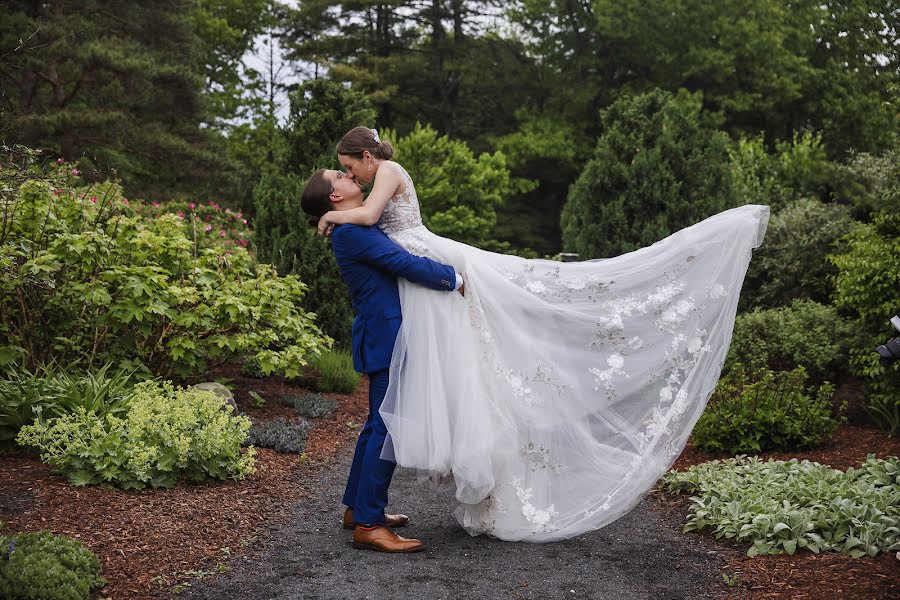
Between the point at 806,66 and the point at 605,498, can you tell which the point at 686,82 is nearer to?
the point at 806,66

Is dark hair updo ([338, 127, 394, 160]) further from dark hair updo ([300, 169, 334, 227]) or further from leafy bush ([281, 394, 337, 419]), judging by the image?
leafy bush ([281, 394, 337, 419])

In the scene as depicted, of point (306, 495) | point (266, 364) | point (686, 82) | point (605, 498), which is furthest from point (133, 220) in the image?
point (686, 82)

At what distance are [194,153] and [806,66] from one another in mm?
21356

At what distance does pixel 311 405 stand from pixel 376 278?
3934mm

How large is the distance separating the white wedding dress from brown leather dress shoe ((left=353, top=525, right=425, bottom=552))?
0.35 metres

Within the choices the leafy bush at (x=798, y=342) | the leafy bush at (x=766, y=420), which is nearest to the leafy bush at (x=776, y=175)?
the leafy bush at (x=798, y=342)

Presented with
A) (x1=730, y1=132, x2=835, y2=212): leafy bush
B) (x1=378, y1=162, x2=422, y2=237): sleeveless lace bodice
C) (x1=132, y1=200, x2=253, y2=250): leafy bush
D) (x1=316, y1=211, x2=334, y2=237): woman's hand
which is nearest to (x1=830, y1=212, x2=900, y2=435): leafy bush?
(x1=378, y1=162, x2=422, y2=237): sleeveless lace bodice

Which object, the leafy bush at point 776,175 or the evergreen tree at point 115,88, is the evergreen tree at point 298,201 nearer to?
the evergreen tree at point 115,88

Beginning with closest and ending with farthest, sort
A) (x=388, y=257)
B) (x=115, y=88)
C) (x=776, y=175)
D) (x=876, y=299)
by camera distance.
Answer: (x=388, y=257)
(x=876, y=299)
(x=115, y=88)
(x=776, y=175)

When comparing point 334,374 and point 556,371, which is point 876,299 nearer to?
point 556,371

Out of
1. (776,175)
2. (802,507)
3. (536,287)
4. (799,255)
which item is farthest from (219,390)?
(776,175)

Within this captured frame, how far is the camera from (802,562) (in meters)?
4.23

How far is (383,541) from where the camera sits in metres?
4.36

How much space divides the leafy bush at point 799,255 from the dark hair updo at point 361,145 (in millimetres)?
6701
